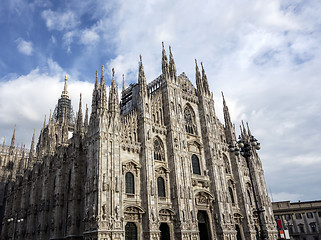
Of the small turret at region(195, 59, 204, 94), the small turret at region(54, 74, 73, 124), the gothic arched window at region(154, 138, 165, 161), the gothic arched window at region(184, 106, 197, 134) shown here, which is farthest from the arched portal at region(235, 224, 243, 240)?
the small turret at region(54, 74, 73, 124)

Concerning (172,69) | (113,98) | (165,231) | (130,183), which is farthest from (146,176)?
(172,69)

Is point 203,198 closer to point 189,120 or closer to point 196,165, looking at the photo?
point 196,165

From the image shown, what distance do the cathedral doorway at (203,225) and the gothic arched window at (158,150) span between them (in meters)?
8.47

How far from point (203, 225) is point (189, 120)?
14235 millimetres

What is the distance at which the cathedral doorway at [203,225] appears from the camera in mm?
33406

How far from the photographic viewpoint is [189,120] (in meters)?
39.6

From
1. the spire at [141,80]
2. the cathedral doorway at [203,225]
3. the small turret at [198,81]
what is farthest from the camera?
the small turret at [198,81]

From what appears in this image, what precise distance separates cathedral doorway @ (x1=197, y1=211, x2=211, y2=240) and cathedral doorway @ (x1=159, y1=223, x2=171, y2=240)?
5.46 metres

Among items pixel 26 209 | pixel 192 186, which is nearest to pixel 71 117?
pixel 26 209

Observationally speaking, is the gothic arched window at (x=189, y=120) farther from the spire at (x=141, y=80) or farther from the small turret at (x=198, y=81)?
the spire at (x=141, y=80)

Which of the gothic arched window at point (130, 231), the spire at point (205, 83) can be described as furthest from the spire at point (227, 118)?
the gothic arched window at point (130, 231)

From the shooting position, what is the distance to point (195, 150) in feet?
123

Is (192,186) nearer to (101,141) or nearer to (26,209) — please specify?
(101,141)

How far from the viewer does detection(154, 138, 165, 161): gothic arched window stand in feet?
107
